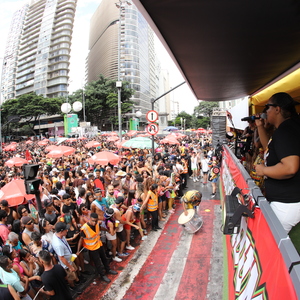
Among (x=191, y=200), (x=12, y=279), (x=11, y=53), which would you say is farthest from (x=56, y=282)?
(x=11, y=53)

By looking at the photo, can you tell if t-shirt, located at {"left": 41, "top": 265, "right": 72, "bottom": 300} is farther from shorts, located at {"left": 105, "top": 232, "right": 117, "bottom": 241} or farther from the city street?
shorts, located at {"left": 105, "top": 232, "right": 117, "bottom": 241}

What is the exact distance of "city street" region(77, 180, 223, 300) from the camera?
486 cm

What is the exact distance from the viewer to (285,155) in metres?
2.03

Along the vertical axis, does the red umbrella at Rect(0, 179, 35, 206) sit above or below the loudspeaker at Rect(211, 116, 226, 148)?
below

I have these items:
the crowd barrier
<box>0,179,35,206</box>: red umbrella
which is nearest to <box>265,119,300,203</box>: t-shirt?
the crowd barrier

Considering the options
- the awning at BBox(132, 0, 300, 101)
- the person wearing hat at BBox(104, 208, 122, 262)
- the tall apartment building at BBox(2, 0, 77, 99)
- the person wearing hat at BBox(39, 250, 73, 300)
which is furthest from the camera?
the tall apartment building at BBox(2, 0, 77, 99)

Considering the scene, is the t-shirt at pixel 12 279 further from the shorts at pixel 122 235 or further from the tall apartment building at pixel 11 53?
the tall apartment building at pixel 11 53

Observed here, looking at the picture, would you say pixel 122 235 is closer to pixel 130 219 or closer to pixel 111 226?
pixel 130 219

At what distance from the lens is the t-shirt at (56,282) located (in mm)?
3848

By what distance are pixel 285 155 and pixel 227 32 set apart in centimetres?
142

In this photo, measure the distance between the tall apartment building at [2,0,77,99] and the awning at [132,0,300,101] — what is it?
9035 cm

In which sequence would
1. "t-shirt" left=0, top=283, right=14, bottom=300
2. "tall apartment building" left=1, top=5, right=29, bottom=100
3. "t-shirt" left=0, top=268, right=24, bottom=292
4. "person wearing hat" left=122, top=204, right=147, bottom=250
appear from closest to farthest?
"t-shirt" left=0, top=283, right=14, bottom=300
"t-shirt" left=0, top=268, right=24, bottom=292
"person wearing hat" left=122, top=204, right=147, bottom=250
"tall apartment building" left=1, top=5, right=29, bottom=100

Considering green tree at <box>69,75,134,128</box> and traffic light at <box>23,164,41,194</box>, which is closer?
traffic light at <box>23,164,41,194</box>

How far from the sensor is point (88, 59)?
13512 cm
